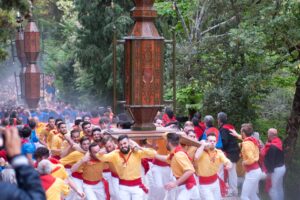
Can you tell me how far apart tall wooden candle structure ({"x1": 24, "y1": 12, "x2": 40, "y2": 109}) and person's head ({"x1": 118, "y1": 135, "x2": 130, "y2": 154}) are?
18656mm

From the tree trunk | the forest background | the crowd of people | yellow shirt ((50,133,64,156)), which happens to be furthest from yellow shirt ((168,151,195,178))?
the tree trunk

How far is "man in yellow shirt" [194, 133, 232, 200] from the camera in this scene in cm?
1366

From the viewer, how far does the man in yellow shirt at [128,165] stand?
12578mm

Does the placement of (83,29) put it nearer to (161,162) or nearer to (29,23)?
(29,23)

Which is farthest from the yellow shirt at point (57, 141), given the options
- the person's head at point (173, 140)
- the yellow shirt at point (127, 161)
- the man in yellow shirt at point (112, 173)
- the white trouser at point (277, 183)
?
the white trouser at point (277, 183)

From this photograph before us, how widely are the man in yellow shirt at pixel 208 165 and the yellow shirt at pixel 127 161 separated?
4.01 ft

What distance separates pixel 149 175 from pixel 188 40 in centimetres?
989

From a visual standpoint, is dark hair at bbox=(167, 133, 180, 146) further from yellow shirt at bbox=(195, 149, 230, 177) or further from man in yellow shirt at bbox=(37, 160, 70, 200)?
man in yellow shirt at bbox=(37, 160, 70, 200)

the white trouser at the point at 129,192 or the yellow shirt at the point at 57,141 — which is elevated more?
the yellow shirt at the point at 57,141

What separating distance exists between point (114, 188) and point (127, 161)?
1.13 metres

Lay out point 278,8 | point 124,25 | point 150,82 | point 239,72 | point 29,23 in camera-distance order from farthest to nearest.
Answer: point 124,25 < point 29,23 < point 239,72 < point 278,8 < point 150,82

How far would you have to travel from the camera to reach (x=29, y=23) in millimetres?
31141

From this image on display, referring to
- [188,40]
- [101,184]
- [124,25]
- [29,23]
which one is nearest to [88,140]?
[101,184]

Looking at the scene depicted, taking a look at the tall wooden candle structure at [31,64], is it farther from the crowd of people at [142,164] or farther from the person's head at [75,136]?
the person's head at [75,136]
